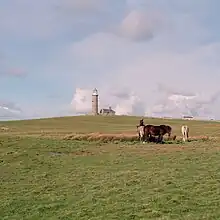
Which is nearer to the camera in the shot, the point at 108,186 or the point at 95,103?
the point at 108,186

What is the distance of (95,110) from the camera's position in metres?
117

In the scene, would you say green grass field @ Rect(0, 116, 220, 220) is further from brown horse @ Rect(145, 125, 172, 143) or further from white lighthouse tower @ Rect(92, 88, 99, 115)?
white lighthouse tower @ Rect(92, 88, 99, 115)

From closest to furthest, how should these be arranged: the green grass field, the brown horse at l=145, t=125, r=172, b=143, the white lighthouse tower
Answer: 1. the green grass field
2. the brown horse at l=145, t=125, r=172, b=143
3. the white lighthouse tower

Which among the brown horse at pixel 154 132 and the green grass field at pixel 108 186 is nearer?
the green grass field at pixel 108 186

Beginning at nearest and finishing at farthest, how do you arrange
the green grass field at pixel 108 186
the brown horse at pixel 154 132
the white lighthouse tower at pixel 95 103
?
1. the green grass field at pixel 108 186
2. the brown horse at pixel 154 132
3. the white lighthouse tower at pixel 95 103

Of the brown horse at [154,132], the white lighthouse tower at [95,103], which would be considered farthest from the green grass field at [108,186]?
the white lighthouse tower at [95,103]

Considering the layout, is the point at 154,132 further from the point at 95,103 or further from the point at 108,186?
the point at 95,103

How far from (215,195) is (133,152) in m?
13.7

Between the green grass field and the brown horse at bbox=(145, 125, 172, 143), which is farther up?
the brown horse at bbox=(145, 125, 172, 143)

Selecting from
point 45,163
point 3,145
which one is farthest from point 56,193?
point 3,145

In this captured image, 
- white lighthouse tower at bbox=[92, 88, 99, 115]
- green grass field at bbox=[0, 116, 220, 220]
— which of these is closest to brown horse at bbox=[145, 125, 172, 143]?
green grass field at bbox=[0, 116, 220, 220]

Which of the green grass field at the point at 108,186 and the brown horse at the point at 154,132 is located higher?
→ the brown horse at the point at 154,132

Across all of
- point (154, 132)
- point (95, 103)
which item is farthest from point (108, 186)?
point (95, 103)

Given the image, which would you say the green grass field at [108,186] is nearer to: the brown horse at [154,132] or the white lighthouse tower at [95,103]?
the brown horse at [154,132]
